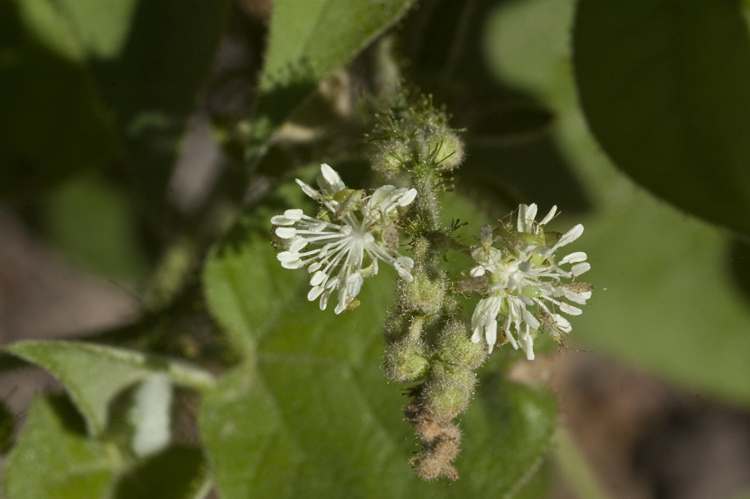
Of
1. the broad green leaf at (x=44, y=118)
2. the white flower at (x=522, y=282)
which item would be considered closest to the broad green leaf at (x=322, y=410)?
the white flower at (x=522, y=282)

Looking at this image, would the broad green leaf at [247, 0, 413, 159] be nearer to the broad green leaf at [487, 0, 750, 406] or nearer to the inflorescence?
the inflorescence

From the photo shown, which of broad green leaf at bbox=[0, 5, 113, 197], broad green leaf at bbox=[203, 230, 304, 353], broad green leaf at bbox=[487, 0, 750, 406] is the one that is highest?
broad green leaf at bbox=[0, 5, 113, 197]

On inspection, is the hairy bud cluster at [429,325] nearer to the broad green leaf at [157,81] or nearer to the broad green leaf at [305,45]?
the broad green leaf at [305,45]

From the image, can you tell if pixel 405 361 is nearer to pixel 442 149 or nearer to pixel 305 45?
pixel 442 149

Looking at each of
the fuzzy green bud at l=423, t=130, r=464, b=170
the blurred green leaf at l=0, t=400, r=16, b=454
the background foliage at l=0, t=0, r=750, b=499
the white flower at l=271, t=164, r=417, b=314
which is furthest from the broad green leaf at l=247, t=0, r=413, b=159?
the blurred green leaf at l=0, t=400, r=16, b=454

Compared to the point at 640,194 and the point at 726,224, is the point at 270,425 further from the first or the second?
the point at 640,194

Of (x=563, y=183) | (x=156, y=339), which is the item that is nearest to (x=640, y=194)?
(x=563, y=183)
